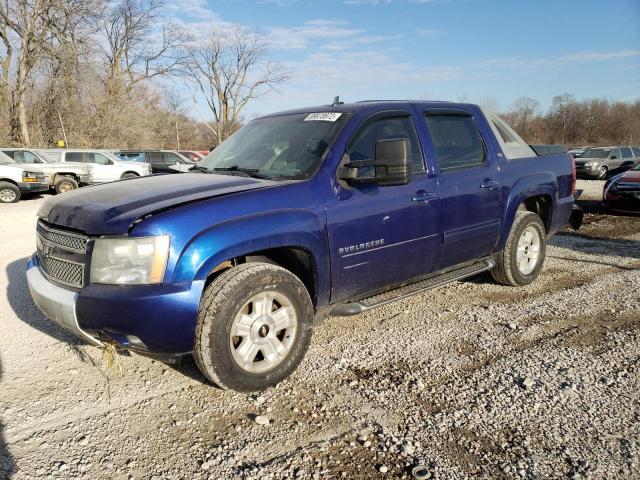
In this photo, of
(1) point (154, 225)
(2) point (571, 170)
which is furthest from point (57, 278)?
(2) point (571, 170)

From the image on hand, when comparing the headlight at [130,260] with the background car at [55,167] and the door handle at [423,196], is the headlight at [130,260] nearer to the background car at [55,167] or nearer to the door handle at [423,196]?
the door handle at [423,196]

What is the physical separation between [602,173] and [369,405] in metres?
22.3

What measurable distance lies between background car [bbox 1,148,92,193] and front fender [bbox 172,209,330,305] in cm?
1502

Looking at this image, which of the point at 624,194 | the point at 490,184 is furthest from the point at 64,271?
the point at 624,194

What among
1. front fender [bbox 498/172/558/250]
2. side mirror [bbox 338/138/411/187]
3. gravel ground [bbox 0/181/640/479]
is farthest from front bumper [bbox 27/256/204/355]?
front fender [bbox 498/172/558/250]

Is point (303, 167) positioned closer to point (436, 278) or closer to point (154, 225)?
point (154, 225)

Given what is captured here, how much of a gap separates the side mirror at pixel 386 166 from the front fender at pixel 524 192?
181 centimetres

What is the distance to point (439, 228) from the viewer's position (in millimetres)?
3814

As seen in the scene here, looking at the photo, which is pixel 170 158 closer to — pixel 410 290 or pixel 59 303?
pixel 410 290

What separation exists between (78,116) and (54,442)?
1498 inches

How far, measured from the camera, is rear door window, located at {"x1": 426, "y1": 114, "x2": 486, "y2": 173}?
4.00 metres

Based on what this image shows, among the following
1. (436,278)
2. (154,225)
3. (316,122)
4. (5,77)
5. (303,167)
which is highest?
(5,77)

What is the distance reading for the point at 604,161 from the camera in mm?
21109

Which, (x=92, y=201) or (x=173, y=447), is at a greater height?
(x=92, y=201)
